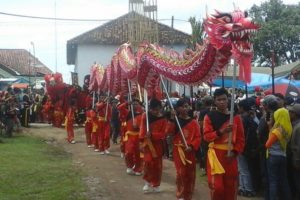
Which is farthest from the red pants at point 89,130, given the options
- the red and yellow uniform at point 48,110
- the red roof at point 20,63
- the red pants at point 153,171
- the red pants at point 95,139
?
the red roof at point 20,63

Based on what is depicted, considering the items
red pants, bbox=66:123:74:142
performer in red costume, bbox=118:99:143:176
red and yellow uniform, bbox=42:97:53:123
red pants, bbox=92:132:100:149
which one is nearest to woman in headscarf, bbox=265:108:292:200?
performer in red costume, bbox=118:99:143:176

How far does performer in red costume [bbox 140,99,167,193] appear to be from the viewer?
9.05 meters

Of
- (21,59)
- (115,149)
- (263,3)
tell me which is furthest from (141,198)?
(21,59)

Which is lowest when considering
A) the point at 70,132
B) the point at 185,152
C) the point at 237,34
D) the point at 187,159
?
the point at 70,132

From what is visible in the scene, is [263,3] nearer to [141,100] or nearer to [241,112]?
[141,100]

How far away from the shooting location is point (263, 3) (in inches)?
1398

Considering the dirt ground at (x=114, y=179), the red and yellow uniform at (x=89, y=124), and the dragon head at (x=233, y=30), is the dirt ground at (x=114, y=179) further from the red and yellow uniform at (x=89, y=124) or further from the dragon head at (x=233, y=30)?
the dragon head at (x=233, y=30)

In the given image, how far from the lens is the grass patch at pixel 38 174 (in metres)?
8.93

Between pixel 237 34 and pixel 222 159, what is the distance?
5.41 feet

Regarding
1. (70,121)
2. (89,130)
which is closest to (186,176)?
(89,130)

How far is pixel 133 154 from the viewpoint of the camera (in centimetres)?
1105

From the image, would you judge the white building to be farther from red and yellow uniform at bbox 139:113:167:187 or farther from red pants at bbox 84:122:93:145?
red and yellow uniform at bbox 139:113:167:187

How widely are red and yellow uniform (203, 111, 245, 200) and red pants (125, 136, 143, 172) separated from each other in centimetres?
427

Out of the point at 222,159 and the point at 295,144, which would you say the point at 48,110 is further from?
the point at 295,144
